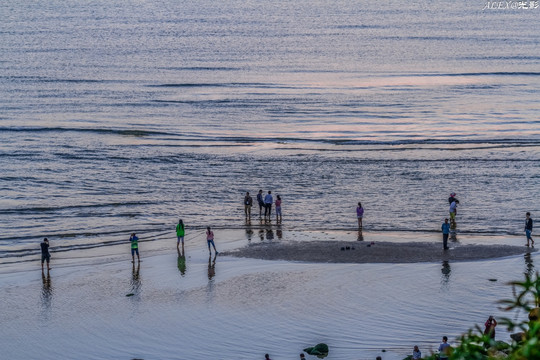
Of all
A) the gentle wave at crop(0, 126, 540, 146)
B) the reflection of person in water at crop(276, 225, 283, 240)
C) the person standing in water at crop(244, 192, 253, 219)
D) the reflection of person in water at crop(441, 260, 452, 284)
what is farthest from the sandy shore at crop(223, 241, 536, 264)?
the gentle wave at crop(0, 126, 540, 146)

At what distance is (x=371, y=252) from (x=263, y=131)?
30.3 m

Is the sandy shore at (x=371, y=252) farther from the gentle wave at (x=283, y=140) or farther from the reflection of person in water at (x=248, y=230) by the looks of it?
the gentle wave at (x=283, y=140)

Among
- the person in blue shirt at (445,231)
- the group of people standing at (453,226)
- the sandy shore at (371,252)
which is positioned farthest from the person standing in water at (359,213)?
the person in blue shirt at (445,231)

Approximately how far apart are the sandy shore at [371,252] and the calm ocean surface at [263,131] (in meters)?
3.70

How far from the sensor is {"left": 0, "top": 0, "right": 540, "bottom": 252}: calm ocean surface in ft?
132

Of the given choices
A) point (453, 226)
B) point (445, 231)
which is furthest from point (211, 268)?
point (453, 226)

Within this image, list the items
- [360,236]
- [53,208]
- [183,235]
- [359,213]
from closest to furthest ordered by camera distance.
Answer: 1. [183,235]
2. [360,236]
3. [359,213]
4. [53,208]

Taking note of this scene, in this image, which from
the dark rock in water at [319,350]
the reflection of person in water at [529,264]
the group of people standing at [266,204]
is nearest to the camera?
the dark rock in water at [319,350]

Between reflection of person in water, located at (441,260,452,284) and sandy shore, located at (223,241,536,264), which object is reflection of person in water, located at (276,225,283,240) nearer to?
sandy shore, located at (223,241,536,264)

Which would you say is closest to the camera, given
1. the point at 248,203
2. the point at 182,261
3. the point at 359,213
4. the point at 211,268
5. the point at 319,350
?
the point at 319,350

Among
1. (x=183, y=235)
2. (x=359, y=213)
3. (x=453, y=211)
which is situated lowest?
(x=183, y=235)

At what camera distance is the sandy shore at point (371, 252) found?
3098 centimetres

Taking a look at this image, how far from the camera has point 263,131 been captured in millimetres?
61281

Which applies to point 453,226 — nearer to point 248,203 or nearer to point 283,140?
point 248,203
